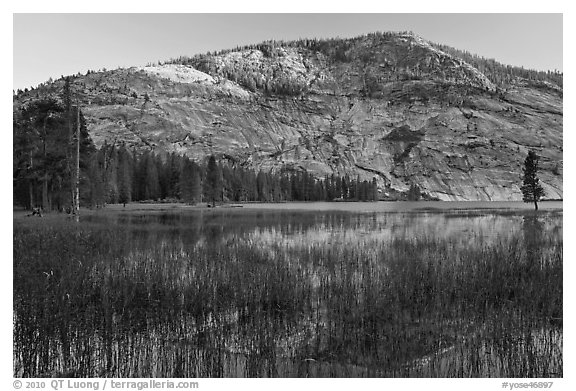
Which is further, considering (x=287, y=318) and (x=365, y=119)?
(x=365, y=119)

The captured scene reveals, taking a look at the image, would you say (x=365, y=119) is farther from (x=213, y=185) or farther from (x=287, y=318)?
(x=287, y=318)

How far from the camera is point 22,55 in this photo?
31.5 feet

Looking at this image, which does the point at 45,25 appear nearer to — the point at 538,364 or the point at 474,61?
the point at 538,364

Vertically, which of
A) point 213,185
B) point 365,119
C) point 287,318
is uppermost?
point 365,119

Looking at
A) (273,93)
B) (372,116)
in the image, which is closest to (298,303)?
(372,116)

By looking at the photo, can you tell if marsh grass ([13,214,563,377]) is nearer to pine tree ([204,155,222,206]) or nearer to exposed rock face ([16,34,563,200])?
pine tree ([204,155,222,206])

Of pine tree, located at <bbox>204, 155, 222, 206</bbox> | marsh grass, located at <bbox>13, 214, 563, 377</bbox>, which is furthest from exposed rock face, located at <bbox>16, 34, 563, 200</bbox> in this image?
marsh grass, located at <bbox>13, 214, 563, 377</bbox>

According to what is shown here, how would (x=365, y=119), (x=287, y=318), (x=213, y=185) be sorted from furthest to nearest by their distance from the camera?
(x=365, y=119), (x=213, y=185), (x=287, y=318)

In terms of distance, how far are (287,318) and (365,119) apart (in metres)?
174

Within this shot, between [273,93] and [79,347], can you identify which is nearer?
[79,347]

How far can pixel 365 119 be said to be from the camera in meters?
174

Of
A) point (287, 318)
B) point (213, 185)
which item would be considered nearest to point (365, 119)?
point (213, 185)
